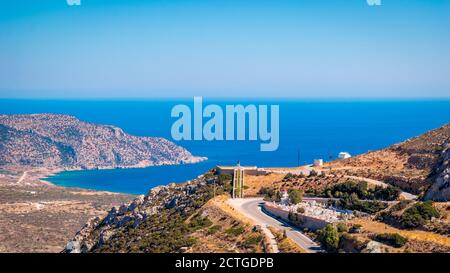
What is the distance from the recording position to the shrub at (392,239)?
33775 mm

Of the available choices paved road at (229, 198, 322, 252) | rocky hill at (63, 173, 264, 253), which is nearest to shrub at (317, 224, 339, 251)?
paved road at (229, 198, 322, 252)

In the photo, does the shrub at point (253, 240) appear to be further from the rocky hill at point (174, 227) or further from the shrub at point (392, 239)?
the shrub at point (392, 239)

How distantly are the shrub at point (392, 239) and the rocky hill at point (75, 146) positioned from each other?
14509 centimetres

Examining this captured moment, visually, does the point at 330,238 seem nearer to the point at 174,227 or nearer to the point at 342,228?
the point at 342,228

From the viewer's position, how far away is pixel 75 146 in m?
187

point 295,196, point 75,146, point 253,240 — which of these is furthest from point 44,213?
point 75,146

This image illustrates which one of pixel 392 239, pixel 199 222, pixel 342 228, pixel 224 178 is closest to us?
pixel 392 239

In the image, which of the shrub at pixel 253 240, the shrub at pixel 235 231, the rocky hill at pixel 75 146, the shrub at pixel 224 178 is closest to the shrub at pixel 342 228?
the shrub at pixel 253 240

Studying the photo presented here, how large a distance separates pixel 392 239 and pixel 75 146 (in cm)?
15963

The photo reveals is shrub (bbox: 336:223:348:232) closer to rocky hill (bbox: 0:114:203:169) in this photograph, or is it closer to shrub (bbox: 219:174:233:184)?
shrub (bbox: 219:174:233:184)

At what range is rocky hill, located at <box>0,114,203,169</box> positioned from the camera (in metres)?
177

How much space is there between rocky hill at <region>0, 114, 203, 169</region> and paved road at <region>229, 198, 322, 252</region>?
128 m

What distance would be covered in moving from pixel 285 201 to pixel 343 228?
40.5 ft
